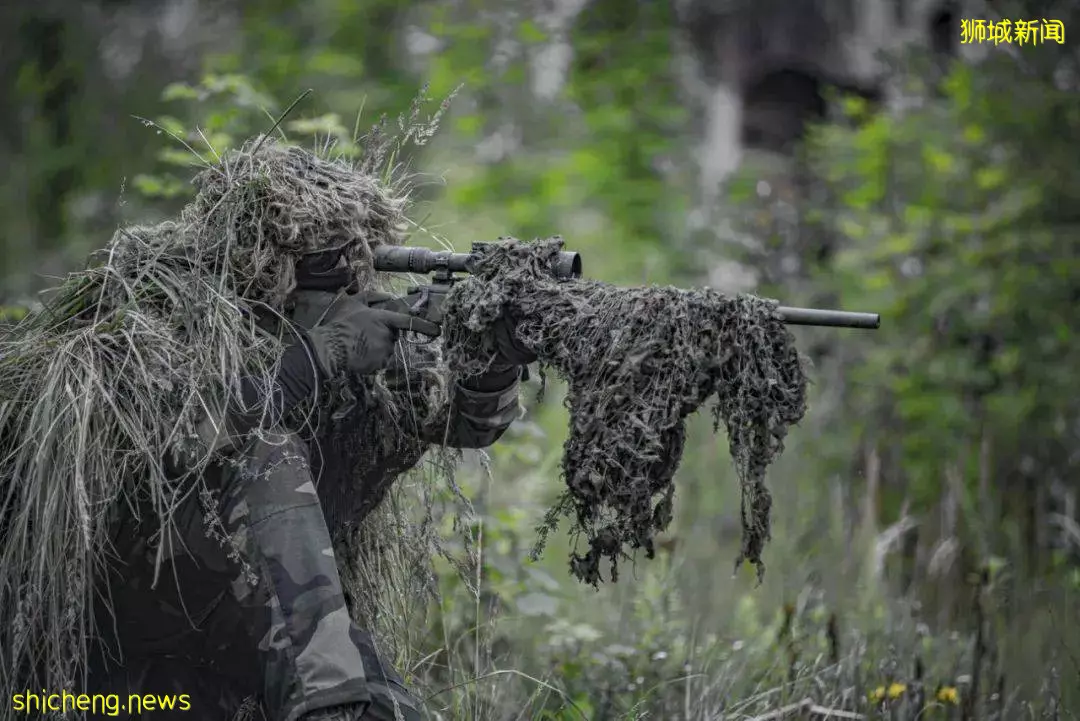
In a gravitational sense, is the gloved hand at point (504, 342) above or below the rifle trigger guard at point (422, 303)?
below

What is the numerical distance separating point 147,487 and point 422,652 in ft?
4.14

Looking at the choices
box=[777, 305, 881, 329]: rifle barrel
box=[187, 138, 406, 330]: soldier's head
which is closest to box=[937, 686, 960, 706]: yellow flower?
box=[777, 305, 881, 329]: rifle barrel

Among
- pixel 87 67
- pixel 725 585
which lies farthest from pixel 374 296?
pixel 87 67

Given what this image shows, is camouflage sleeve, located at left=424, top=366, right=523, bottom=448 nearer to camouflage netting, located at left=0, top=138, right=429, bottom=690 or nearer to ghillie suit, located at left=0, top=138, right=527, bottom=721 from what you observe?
ghillie suit, located at left=0, top=138, right=527, bottom=721

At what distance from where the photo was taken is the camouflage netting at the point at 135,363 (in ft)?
9.61

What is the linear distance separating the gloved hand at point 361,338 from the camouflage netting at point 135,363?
13 centimetres

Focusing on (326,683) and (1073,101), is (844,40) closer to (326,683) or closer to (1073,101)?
(1073,101)

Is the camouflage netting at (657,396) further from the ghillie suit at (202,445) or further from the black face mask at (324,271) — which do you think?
the black face mask at (324,271)

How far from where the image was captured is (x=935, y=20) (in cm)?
1216

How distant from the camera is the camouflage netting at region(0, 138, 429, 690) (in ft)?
9.61

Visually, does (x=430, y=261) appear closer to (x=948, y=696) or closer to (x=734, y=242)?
(x=948, y=696)

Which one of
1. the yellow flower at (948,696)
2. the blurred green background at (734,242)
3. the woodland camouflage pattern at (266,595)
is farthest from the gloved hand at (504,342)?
the yellow flower at (948,696)

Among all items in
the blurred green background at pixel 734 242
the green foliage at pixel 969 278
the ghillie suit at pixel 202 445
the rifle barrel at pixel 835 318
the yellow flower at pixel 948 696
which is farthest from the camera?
the green foliage at pixel 969 278

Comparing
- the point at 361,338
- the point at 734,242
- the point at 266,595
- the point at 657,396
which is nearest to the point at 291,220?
the point at 361,338
